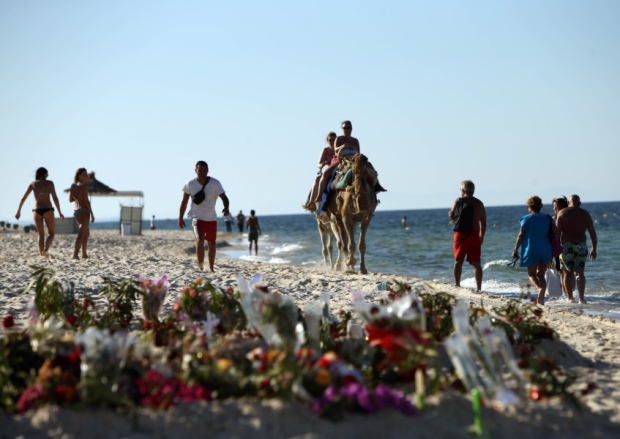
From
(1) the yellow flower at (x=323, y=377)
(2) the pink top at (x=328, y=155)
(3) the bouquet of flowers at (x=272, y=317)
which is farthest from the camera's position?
(2) the pink top at (x=328, y=155)

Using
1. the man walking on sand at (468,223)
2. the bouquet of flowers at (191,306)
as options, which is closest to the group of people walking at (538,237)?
the man walking on sand at (468,223)

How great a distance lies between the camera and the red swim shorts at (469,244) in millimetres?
10766

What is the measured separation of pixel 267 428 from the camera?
147 inches

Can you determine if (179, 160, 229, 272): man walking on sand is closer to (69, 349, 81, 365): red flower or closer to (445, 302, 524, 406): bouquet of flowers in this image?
(69, 349, 81, 365): red flower

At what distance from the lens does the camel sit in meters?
12.8

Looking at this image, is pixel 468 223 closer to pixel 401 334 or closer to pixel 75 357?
pixel 401 334

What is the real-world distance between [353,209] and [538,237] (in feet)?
12.4

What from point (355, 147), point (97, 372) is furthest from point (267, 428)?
point (355, 147)

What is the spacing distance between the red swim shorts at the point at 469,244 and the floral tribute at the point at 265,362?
196 inches

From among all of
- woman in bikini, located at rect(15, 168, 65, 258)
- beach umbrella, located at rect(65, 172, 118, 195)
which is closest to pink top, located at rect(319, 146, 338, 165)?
woman in bikini, located at rect(15, 168, 65, 258)

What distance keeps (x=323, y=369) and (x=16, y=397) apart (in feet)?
5.54

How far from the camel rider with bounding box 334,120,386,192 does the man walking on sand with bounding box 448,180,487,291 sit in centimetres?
245

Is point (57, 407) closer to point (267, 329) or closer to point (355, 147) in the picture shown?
point (267, 329)

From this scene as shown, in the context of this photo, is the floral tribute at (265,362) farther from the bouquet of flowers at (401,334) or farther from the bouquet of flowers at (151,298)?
the bouquet of flowers at (151,298)
